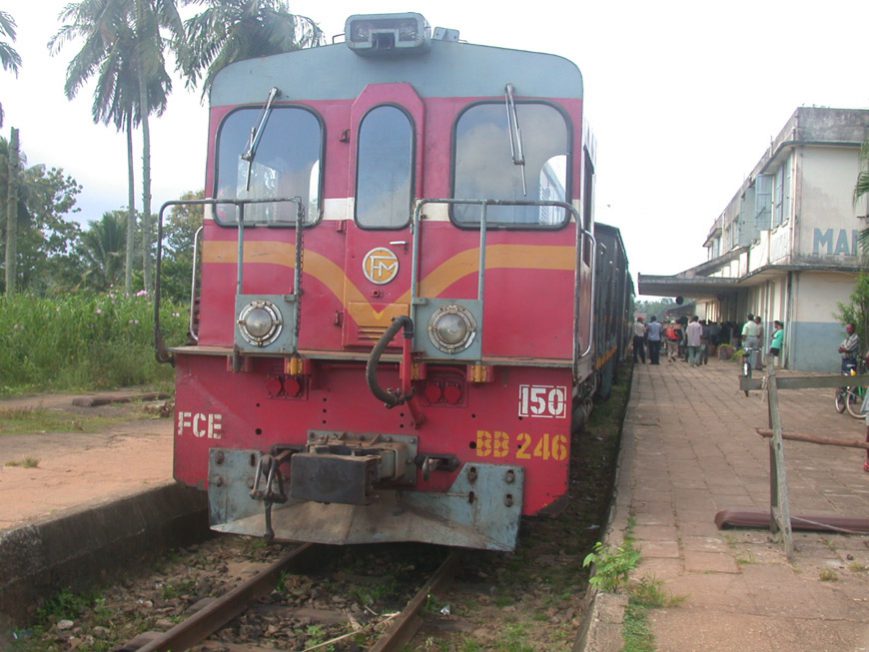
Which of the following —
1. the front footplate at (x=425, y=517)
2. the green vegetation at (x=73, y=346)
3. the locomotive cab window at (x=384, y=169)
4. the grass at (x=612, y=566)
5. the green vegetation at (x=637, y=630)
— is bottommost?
the green vegetation at (x=637, y=630)

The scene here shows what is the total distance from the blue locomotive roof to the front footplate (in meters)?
2.53

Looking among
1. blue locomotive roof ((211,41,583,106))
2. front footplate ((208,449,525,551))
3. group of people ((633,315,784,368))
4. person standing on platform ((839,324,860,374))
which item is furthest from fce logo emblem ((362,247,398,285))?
group of people ((633,315,784,368))

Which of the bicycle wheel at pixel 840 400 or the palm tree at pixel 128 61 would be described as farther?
the palm tree at pixel 128 61

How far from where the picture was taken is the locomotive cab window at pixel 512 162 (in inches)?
218

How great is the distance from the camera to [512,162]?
5.54 metres

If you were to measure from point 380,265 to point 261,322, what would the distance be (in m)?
0.90

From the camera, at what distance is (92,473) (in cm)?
Answer: 729

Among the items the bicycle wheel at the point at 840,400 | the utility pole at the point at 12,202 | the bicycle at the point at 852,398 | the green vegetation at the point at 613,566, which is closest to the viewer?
the green vegetation at the point at 613,566

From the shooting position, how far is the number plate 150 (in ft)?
17.4

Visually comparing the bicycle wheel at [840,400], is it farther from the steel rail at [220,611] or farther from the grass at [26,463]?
the grass at [26,463]

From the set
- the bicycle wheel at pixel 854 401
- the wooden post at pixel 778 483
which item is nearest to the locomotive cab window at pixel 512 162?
the wooden post at pixel 778 483

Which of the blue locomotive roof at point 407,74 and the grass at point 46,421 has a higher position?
the blue locomotive roof at point 407,74

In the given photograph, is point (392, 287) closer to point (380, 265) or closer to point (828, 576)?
point (380, 265)

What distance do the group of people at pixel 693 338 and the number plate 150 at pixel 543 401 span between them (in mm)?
15243
